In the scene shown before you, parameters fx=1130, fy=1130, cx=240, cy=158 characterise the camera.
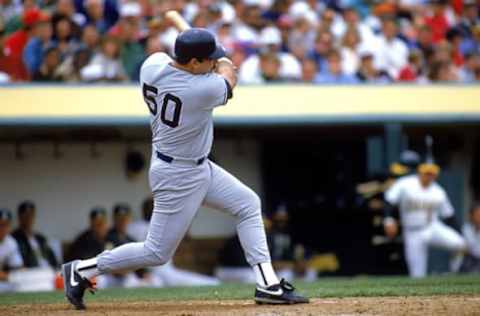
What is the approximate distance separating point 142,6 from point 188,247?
295 centimetres

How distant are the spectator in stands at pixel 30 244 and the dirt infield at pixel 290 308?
15.2ft

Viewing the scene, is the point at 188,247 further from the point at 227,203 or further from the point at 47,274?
the point at 227,203

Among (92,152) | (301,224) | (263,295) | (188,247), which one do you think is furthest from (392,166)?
(263,295)

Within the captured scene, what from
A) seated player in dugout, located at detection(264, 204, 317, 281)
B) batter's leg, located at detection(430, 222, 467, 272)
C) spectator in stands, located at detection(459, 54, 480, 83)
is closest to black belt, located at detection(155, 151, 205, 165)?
batter's leg, located at detection(430, 222, 467, 272)

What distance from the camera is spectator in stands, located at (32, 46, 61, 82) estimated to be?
470 inches

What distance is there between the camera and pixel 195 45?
6.05 meters

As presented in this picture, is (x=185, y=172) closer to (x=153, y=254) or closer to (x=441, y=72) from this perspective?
(x=153, y=254)

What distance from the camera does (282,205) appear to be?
559 inches

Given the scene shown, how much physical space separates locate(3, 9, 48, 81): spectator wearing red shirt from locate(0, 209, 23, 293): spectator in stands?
1513 mm

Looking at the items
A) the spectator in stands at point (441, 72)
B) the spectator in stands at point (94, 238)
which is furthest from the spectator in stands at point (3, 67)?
the spectator in stands at point (441, 72)

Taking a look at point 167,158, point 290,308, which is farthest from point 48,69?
point 290,308

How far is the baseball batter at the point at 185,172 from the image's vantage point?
242 inches

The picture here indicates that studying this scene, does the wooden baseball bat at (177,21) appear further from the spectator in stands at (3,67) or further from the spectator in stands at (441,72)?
the spectator in stands at (441,72)

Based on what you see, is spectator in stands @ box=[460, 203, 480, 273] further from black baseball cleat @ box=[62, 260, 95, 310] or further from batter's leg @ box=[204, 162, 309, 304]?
black baseball cleat @ box=[62, 260, 95, 310]
